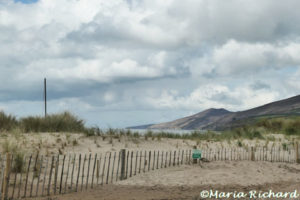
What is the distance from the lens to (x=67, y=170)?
12695 millimetres

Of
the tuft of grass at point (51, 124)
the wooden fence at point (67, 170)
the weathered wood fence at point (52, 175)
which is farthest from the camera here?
the tuft of grass at point (51, 124)

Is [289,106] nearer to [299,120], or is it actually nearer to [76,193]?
[299,120]

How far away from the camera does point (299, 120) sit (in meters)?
31.3

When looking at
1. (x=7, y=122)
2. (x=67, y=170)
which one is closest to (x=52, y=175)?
(x=67, y=170)

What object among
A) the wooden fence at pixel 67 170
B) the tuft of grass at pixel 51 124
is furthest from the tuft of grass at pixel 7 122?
the wooden fence at pixel 67 170

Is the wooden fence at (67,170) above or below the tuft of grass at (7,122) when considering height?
below

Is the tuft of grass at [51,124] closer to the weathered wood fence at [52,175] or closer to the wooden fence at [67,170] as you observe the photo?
the wooden fence at [67,170]

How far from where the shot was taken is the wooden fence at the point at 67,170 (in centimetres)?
1080

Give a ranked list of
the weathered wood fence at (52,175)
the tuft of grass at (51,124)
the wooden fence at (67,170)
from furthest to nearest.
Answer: the tuft of grass at (51,124) → the wooden fence at (67,170) → the weathered wood fence at (52,175)

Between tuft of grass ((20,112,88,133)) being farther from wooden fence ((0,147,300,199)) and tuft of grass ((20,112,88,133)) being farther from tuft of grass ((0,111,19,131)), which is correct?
wooden fence ((0,147,300,199))

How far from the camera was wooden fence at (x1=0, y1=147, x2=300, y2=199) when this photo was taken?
1080 cm

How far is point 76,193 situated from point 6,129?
33.7 feet

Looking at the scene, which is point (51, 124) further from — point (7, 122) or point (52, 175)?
point (52, 175)

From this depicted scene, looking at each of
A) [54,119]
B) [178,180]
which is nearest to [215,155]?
[178,180]
